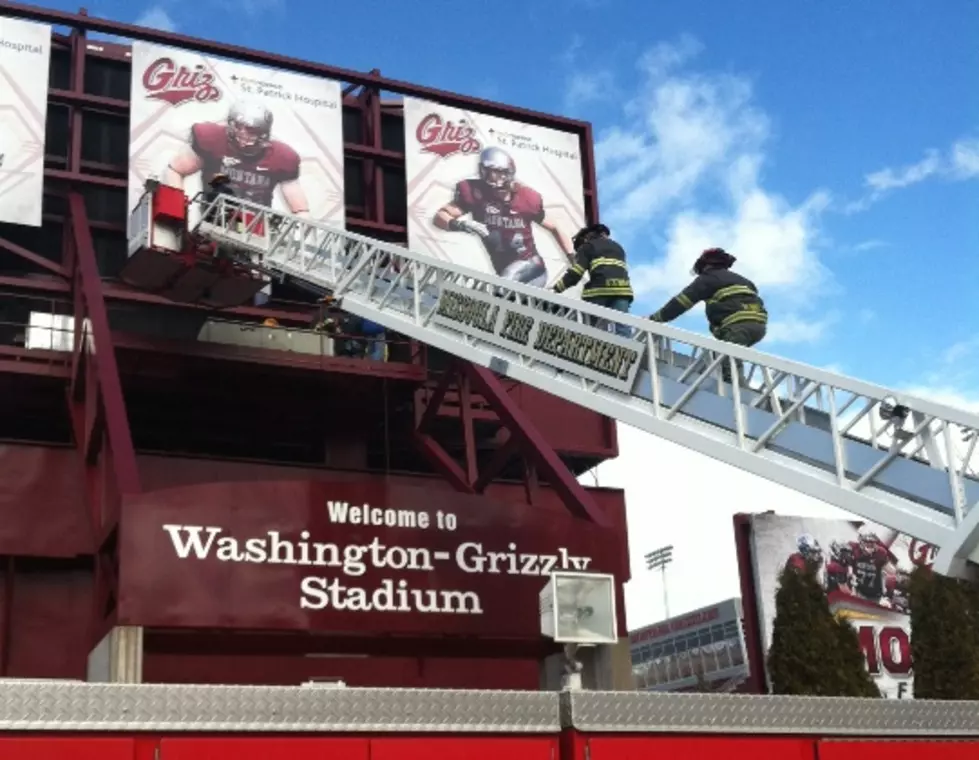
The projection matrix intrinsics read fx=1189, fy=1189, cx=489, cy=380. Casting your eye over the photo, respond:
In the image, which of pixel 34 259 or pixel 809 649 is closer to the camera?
pixel 809 649

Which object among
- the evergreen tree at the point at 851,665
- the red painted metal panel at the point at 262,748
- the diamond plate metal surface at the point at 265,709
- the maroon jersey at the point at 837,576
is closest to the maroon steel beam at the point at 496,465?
the evergreen tree at the point at 851,665

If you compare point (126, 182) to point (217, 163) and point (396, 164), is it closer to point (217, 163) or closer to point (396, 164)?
point (217, 163)

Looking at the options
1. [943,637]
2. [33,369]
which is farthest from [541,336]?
[943,637]

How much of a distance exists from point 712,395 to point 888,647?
33.2 metres

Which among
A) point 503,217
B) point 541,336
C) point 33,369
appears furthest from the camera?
point 503,217

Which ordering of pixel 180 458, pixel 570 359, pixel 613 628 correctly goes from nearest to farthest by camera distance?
1. pixel 613 628
2. pixel 570 359
3. pixel 180 458

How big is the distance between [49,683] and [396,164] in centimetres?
2377

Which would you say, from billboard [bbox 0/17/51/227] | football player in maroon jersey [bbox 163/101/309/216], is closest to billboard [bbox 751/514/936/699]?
football player in maroon jersey [bbox 163/101/309/216]

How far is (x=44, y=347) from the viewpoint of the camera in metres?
23.3

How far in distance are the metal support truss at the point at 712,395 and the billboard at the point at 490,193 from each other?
1009 centimetres

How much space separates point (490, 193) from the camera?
2958cm

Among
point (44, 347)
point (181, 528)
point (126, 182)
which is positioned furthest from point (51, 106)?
point (181, 528)

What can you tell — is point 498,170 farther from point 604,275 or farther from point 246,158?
point 604,275

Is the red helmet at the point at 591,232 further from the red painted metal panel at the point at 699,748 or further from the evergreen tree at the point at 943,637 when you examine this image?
the evergreen tree at the point at 943,637
